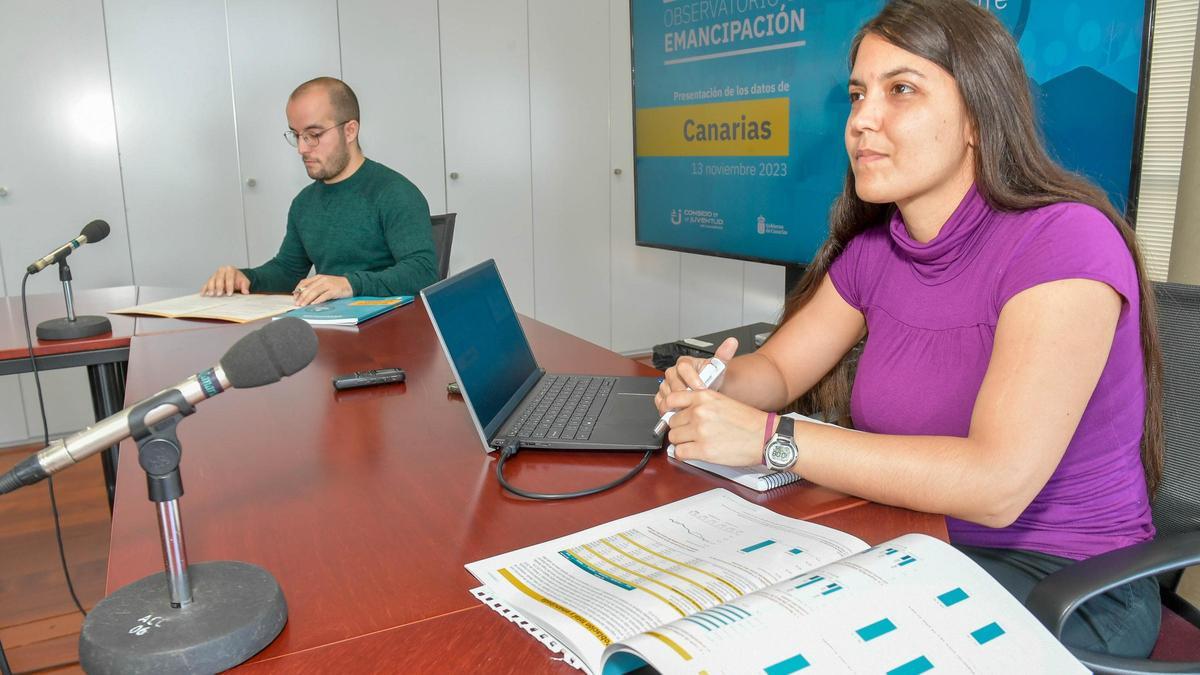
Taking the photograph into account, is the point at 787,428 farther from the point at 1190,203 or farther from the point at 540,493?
the point at 1190,203

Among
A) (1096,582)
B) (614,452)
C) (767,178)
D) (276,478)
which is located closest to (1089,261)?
(1096,582)

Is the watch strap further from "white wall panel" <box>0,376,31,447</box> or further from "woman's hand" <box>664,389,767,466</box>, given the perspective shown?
"white wall panel" <box>0,376,31,447</box>

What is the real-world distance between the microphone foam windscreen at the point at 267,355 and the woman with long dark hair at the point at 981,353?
0.52 meters

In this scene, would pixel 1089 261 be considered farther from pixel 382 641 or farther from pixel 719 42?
pixel 719 42

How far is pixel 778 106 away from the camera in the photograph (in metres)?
2.60

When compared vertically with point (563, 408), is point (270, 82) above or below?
above

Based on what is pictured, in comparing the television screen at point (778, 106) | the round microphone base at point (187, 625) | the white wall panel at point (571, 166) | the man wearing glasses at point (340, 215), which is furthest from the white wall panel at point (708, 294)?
the round microphone base at point (187, 625)

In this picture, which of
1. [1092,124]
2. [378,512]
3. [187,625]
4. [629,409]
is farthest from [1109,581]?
[1092,124]

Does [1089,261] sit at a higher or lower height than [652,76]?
lower

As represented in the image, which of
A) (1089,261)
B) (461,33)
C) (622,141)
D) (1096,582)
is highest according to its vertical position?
(461,33)

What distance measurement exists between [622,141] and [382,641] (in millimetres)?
4228

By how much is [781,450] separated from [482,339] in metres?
0.50

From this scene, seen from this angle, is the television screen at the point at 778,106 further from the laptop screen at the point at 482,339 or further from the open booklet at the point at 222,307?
the open booklet at the point at 222,307

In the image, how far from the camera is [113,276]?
377 cm
